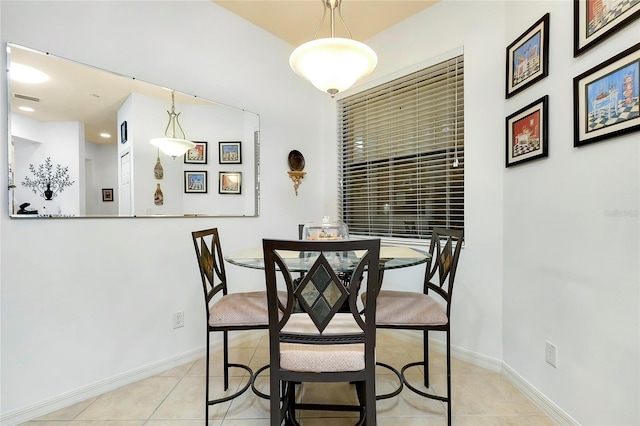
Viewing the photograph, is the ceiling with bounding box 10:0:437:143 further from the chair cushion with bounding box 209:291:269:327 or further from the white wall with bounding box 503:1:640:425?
the chair cushion with bounding box 209:291:269:327

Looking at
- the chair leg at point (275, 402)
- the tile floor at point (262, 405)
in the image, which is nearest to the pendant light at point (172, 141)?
the tile floor at point (262, 405)

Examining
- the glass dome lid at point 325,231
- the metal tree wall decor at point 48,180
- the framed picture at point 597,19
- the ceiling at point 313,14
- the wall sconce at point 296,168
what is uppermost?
the ceiling at point 313,14

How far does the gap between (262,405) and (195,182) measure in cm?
159

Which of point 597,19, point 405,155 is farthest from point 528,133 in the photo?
point 405,155

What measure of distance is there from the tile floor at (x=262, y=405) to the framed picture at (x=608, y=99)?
4.87ft

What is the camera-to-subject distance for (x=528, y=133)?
1731mm

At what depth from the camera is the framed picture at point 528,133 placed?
5.30 ft

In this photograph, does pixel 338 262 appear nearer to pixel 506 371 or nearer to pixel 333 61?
pixel 333 61

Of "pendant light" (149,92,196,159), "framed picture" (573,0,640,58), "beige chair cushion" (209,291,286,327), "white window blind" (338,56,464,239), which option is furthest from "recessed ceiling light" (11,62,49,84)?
Answer: "framed picture" (573,0,640,58)

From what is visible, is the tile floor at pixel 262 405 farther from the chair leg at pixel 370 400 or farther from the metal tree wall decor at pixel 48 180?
the metal tree wall decor at pixel 48 180

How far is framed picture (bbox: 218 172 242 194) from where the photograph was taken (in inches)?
93.6

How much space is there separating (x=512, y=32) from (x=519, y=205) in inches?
45.2

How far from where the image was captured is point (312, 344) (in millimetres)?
1128

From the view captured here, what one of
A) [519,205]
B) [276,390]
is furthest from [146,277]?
[519,205]
